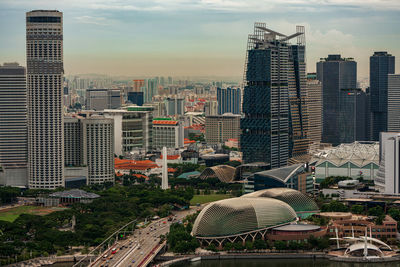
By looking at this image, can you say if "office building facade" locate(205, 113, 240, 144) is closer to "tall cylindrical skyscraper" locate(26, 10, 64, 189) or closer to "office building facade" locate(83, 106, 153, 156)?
"office building facade" locate(83, 106, 153, 156)

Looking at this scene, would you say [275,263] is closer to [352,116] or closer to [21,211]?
[21,211]

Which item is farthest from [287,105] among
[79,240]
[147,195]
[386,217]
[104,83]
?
[104,83]


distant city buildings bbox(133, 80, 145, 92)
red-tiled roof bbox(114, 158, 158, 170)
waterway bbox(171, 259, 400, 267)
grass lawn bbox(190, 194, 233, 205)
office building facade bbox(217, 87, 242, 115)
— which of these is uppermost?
distant city buildings bbox(133, 80, 145, 92)

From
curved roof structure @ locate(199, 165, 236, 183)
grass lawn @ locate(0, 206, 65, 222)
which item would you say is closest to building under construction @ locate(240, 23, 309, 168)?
curved roof structure @ locate(199, 165, 236, 183)

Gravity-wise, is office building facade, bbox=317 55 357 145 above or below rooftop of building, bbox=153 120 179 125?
above

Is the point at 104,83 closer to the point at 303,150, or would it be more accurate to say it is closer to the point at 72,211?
the point at 303,150

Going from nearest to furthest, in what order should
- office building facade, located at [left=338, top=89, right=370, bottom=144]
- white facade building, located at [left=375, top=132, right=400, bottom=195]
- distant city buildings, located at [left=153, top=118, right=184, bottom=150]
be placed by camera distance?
white facade building, located at [left=375, top=132, right=400, bottom=195] < distant city buildings, located at [left=153, top=118, right=184, bottom=150] < office building facade, located at [left=338, top=89, right=370, bottom=144]

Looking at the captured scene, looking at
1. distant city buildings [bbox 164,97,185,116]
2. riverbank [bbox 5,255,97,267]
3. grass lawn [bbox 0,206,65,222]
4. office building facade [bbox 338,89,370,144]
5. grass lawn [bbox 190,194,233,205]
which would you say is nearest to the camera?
riverbank [bbox 5,255,97,267]
